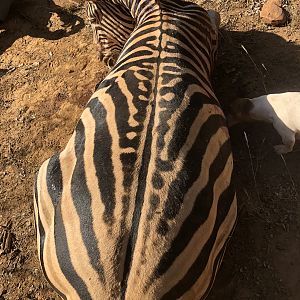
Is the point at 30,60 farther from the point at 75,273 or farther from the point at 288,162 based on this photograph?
the point at 75,273

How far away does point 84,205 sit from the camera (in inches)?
130

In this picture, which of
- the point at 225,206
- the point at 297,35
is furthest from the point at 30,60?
the point at 225,206

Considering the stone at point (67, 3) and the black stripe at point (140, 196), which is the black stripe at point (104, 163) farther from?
the stone at point (67, 3)

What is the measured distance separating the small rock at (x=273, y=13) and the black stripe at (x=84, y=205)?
3.04m

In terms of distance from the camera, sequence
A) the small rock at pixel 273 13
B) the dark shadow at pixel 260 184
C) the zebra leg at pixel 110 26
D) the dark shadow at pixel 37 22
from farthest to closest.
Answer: the dark shadow at pixel 37 22, the small rock at pixel 273 13, the zebra leg at pixel 110 26, the dark shadow at pixel 260 184

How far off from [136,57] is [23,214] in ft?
5.88

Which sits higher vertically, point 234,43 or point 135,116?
point 135,116

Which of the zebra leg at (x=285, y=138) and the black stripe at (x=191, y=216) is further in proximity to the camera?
the zebra leg at (x=285, y=138)

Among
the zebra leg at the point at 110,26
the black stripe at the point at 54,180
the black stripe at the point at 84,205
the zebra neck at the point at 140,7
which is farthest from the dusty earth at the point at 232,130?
the black stripe at the point at 84,205

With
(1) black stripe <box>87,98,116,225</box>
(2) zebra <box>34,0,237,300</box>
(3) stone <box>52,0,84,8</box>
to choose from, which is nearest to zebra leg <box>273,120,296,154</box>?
(2) zebra <box>34,0,237,300</box>

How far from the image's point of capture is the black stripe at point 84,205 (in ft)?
10.1

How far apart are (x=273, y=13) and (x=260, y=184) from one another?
2195mm

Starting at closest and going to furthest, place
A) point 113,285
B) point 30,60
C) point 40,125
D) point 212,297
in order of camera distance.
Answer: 1. point 113,285
2. point 212,297
3. point 40,125
4. point 30,60

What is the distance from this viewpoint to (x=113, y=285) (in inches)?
117
